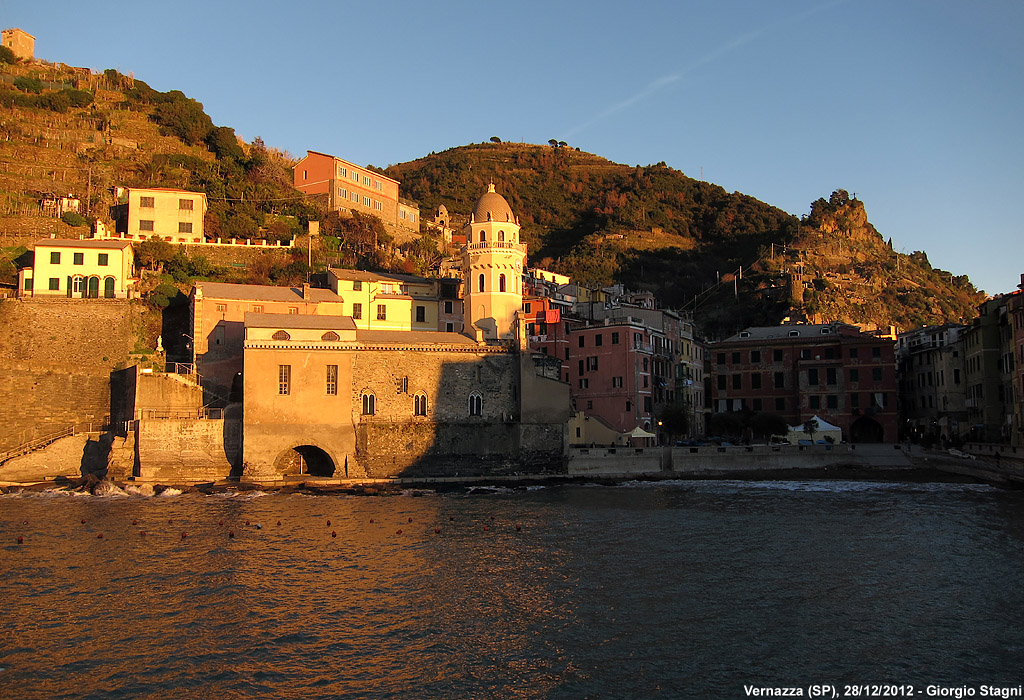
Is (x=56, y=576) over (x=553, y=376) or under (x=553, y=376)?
under

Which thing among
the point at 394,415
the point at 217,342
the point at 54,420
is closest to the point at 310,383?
the point at 394,415

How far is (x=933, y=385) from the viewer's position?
70875mm

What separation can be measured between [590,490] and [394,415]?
41.3 ft

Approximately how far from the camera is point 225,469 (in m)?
47.0

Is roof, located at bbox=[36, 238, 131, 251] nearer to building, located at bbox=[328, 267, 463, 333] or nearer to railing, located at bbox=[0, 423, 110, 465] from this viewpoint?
railing, located at bbox=[0, 423, 110, 465]

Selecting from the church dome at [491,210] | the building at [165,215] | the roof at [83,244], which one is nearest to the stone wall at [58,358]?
the roof at [83,244]

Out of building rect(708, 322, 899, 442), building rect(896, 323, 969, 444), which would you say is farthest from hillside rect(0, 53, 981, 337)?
building rect(708, 322, 899, 442)

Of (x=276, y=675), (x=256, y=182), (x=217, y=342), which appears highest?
(x=256, y=182)

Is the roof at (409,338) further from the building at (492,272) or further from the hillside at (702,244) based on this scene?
the hillside at (702,244)

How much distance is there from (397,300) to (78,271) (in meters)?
22.7

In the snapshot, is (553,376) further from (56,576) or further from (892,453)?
(56,576)

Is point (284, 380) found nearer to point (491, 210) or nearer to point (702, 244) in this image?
point (491, 210)

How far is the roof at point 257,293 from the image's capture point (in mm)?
55125

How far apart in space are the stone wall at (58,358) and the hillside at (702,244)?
6664 cm
